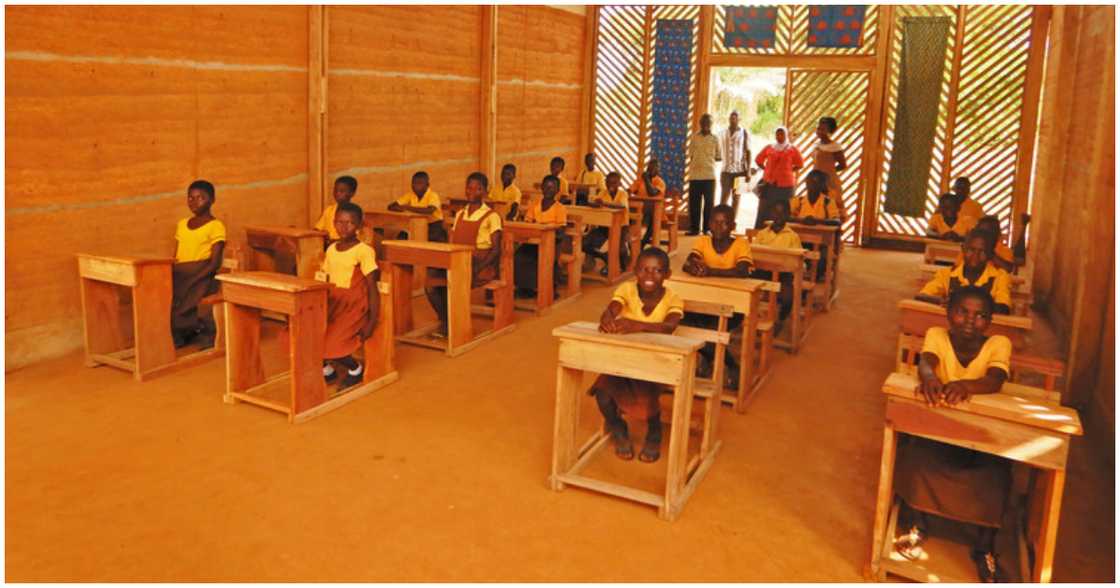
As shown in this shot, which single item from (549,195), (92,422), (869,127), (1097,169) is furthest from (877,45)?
(92,422)

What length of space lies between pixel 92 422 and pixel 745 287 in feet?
11.7

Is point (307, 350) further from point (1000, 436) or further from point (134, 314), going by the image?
point (1000, 436)

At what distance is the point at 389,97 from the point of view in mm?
8617

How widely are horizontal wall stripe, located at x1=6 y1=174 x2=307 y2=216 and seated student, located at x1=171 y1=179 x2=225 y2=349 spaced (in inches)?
16.7

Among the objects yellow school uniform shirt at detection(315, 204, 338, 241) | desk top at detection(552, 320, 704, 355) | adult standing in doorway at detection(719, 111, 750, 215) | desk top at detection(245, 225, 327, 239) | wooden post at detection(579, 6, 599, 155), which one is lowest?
desk top at detection(552, 320, 704, 355)

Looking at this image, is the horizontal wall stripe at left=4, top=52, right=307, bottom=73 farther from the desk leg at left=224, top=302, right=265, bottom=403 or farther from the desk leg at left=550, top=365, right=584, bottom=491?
the desk leg at left=550, top=365, right=584, bottom=491

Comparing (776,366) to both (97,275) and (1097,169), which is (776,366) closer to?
(1097,169)

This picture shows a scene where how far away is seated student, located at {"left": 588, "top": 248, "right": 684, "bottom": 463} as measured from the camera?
4.19 m

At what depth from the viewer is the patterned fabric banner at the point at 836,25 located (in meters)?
11.9

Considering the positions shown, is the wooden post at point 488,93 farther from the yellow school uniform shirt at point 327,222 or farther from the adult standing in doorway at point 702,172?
the yellow school uniform shirt at point 327,222

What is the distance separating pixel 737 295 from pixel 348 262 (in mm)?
2236

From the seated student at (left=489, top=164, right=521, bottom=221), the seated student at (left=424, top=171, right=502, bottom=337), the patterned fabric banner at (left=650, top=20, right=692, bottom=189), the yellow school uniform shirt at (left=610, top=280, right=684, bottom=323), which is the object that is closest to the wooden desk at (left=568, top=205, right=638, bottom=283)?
the seated student at (left=489, top=164, right=521, bottom=221)

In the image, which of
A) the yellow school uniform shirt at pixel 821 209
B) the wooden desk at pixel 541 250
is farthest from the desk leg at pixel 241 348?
the yellow school uniform shirt at pixel 821 209

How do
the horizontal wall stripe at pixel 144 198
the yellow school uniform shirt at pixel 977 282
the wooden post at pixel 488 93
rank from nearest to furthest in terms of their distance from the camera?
1. the yellow school uniform shirt at pixel 977 282
2. the horizontal wall stripe at pixel 144 198
3. the wooden post at pixel 488 93
